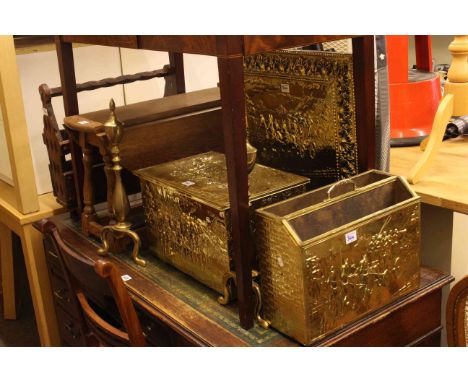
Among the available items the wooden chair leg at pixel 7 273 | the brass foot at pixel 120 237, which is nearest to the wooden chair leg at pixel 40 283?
the brass foot at pixel 120 237

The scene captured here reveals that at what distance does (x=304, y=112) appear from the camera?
1.45 metres

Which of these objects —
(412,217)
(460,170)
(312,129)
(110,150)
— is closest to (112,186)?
(110,150)

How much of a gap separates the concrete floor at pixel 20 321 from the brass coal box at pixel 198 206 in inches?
42.5

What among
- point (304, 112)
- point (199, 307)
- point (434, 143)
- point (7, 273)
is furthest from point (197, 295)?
point (7, 273)

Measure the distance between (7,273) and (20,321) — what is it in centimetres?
23

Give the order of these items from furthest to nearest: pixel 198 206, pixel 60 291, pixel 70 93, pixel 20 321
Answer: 1. pixel 20 321
2. pixel 60 291
3. pixel 70 93
4. pixel 198 206

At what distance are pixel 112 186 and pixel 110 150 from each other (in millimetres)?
109

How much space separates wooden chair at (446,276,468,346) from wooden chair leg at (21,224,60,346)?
123 cm

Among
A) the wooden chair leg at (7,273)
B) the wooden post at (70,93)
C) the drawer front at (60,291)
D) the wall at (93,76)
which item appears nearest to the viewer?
the wooden post at (70,93)

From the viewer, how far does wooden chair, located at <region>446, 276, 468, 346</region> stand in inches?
39.9

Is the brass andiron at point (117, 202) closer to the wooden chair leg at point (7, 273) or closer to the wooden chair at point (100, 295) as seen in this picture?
the wooden chair at point (100, 295)

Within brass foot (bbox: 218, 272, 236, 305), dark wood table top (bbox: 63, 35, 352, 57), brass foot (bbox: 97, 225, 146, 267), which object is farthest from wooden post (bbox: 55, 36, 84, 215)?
brass foot (bbox: 218, 272, 236, 305)

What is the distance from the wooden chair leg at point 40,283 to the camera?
1.86 m

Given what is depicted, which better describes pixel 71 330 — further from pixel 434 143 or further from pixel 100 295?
pixel 434 143
